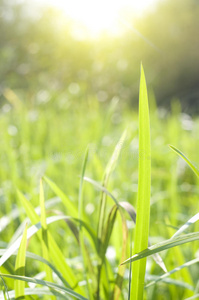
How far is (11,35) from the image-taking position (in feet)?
18.2

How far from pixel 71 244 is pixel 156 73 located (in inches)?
208

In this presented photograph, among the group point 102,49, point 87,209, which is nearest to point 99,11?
point 102,49

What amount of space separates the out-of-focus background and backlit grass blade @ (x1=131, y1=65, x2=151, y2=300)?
3967 mm

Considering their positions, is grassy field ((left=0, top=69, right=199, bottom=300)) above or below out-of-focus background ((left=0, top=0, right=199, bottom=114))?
below

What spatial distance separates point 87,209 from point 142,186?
0.87 metres

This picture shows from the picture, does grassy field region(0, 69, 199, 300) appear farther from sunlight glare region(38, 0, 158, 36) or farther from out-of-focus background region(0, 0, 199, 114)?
out-of-focus background region(0, 0, 199, 114)

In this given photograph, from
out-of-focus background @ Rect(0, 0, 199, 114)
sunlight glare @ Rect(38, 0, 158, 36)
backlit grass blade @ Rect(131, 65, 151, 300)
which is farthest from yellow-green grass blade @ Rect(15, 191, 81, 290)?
out-of-focus background @ Rect(0, 0, 199, 114)

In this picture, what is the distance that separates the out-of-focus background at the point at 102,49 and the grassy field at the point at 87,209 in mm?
1777

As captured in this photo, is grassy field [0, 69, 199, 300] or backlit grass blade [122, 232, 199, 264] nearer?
backlit grass blade [122, 232, 199, 264]

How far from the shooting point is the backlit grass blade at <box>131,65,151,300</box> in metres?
0.36

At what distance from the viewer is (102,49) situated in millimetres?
5152

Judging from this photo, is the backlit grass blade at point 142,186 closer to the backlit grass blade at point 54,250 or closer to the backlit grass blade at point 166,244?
the backlit grass blade at point 166,244

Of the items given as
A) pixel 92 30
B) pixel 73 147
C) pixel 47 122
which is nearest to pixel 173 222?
pixel 73 147

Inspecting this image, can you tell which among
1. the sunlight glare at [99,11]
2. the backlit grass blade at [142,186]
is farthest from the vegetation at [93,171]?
the sunlight glare at [99,11]
